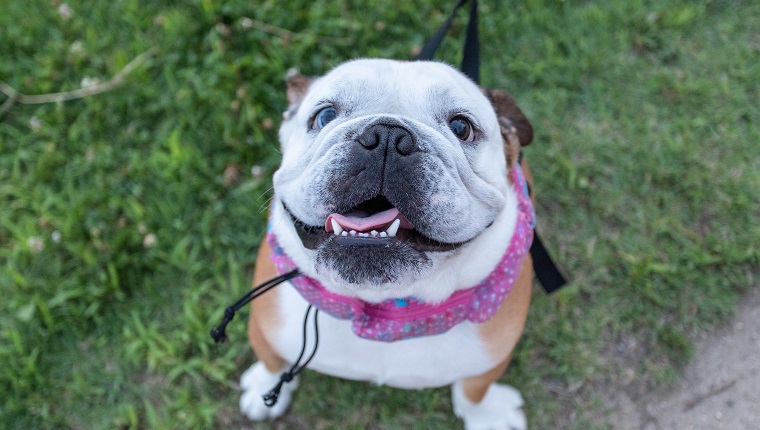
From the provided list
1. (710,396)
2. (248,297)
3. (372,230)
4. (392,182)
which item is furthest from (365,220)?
(710,396)

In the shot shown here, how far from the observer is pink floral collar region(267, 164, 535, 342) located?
2.08m

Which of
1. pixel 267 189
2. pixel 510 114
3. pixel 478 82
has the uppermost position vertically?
pixel 510 114

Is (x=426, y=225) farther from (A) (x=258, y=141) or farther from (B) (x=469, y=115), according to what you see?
(A) (x=258, y=141)

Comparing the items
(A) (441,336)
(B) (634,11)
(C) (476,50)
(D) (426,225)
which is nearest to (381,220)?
(D) (426,225)

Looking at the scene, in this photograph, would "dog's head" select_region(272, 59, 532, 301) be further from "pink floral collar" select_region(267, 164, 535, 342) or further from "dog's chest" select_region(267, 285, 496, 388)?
"dog's chest" select_region(267, 285, 496, 388)

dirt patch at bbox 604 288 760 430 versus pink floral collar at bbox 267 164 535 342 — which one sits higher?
pink floral collar at bbox 267 164 535 342

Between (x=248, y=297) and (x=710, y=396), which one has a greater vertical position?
(x=248, y=297)

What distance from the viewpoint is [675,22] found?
399 centimetres

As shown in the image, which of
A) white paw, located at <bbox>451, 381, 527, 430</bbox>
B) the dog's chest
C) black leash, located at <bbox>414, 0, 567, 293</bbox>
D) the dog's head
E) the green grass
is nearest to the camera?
the dog's head

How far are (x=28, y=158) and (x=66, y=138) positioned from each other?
0.24m

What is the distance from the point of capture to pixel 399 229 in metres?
1.79

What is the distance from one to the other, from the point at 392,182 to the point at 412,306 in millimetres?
562

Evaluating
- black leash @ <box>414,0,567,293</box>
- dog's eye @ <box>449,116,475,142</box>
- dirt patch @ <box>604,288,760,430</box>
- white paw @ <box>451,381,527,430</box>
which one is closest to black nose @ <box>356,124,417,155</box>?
dog's eye @ <box>449,116,475,142</box>

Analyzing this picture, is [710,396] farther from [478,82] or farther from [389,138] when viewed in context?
[389,138]
